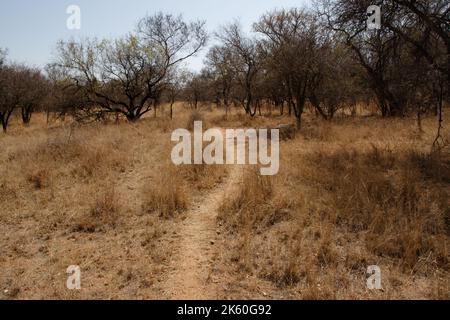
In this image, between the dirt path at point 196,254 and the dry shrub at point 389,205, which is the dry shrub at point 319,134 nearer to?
the dry shrub at point 389,205

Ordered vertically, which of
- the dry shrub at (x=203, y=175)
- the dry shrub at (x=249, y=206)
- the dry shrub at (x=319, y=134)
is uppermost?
the dry shrub at (x=319, y=134)

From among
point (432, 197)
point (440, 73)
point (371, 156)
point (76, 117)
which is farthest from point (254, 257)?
point (76, 117)

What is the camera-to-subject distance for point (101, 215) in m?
5.37

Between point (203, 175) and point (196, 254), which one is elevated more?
point (203, 175)

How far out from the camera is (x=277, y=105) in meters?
31.6

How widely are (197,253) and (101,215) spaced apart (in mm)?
2105

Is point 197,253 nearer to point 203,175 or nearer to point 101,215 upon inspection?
point 101,215

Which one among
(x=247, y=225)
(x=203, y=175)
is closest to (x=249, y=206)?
(x=247, y=225)


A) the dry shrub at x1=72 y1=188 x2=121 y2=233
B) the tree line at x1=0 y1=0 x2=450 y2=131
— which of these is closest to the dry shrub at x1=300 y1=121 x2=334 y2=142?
the tree line at x1=0 y1=0 x2=450 y2=131

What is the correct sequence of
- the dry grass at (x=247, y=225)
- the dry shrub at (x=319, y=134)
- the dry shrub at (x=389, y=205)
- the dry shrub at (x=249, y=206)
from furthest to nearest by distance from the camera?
the dry shrub at (x=319, y=134) → the dry shrub at (x=249, y=206) → the dry shrub at (x=389, y=205) → the dry grass at (x=247, y=225)

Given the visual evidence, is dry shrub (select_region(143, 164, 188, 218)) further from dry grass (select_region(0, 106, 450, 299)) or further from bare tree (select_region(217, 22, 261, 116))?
bare tree (select_region(217, 22, 261, 116))

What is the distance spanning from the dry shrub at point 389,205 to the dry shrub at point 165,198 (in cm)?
269

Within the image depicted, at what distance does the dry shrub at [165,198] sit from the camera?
5543 millimetres

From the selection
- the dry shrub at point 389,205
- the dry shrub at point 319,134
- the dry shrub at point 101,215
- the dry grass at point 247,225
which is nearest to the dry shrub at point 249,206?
the dry grass at point 247,225
